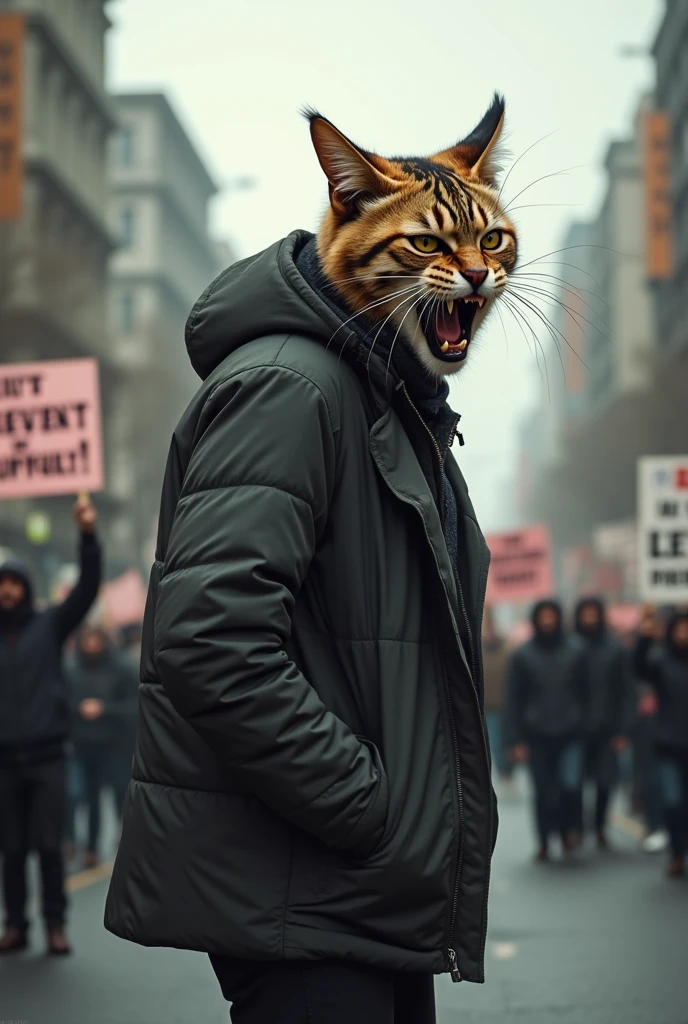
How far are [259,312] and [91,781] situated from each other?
37.6 feet

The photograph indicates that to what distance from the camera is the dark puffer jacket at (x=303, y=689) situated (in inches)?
108

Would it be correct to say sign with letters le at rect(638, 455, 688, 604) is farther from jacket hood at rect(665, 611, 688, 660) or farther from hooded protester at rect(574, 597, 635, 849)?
hooded protester at rect(574, 597, 635, 849)

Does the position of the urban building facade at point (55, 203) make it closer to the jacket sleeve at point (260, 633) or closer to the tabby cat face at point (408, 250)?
the tabby cat face at point (408, 250)

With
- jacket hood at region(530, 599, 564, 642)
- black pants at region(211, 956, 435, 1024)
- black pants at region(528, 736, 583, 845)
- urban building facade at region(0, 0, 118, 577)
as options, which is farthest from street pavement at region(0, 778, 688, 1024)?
urban building facade at region(0, 0, 118, 577)

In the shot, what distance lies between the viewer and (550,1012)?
6.92m

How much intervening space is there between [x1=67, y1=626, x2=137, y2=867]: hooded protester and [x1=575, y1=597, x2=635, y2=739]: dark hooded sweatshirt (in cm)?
372

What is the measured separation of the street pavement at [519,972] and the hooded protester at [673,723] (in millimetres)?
737

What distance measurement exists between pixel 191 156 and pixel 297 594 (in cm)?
9446

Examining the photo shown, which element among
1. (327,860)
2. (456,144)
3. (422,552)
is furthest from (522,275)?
(327,860)

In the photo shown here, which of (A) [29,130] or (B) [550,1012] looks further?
(A) [29,130]

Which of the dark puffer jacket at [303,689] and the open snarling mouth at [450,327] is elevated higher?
the open snarling mouth at [450,327]

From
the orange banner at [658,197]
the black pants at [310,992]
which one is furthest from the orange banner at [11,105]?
the black pants at [310,992]

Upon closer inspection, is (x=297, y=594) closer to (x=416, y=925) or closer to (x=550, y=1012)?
(x=416, y=925)

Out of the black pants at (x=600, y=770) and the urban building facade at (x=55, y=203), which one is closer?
the black pants at (x=600, y=770)
